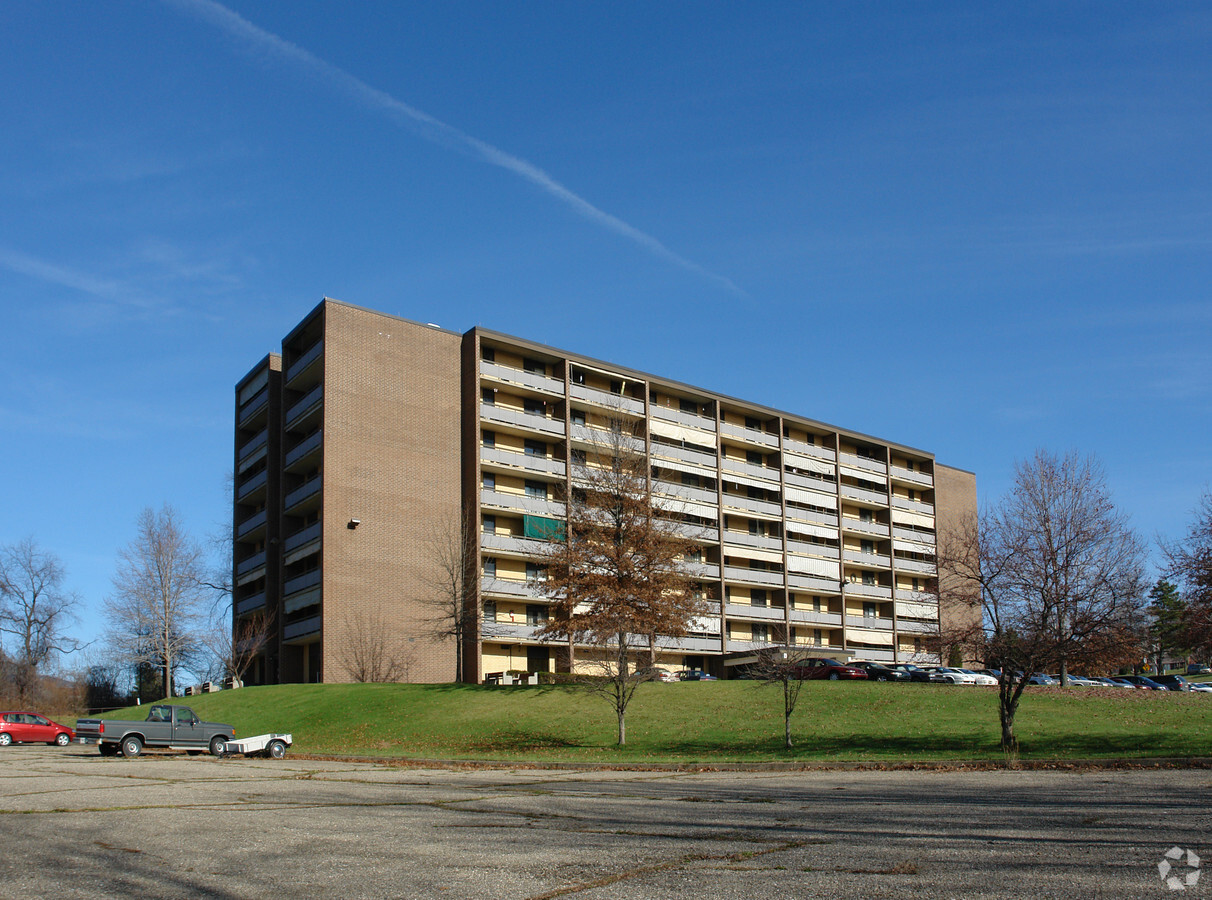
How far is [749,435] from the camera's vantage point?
264ft

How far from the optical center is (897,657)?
8575 cm

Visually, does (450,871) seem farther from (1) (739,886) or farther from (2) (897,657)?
(2) (897,657)

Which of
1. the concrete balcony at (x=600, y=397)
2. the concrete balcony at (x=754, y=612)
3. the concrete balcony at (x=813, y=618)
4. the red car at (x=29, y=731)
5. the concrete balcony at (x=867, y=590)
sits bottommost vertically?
the red car at (x=29, y=731)

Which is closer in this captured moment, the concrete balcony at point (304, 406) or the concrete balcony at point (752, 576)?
the concrete balcony at point (304, 406)

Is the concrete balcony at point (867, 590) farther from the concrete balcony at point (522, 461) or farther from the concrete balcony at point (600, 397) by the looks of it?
the concrete balcony at point (522, 461)

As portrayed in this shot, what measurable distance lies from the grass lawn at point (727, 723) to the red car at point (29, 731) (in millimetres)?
6297

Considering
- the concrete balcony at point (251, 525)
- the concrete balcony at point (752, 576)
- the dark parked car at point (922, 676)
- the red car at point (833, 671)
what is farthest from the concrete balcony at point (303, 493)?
the dark parked car at point (922, 676)

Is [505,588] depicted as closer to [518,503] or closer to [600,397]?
[518,503]

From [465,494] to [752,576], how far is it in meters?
25.9

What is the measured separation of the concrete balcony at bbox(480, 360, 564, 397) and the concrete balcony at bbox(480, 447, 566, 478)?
448cm

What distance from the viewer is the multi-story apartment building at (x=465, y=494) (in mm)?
57531

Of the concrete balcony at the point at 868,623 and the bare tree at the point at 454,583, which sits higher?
the bare tree at the point at 454,583

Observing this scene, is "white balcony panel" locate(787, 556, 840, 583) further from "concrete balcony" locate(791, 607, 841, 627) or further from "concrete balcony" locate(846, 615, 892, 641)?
"concrete balcony" locate(846, 615, 892, 641)

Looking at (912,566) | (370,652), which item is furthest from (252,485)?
(912,566)
